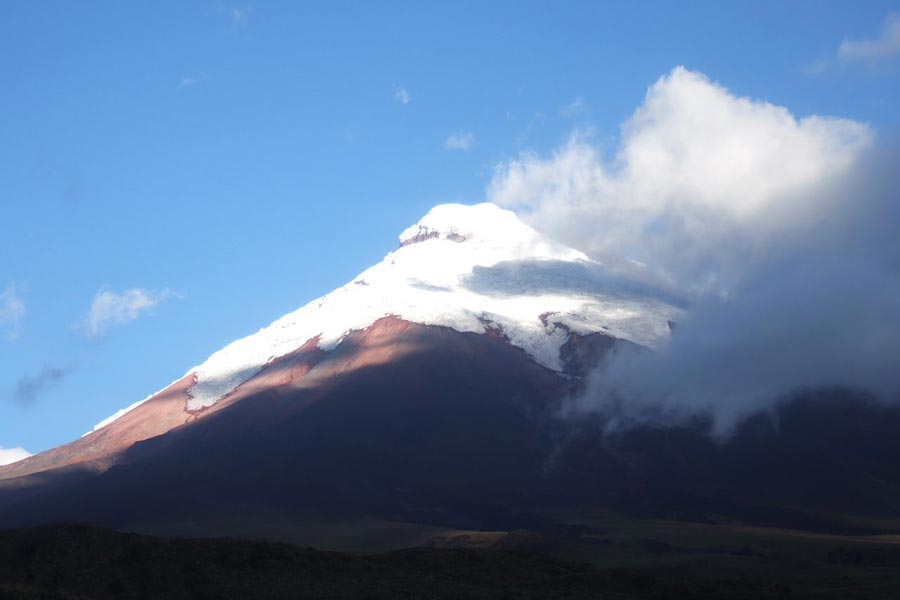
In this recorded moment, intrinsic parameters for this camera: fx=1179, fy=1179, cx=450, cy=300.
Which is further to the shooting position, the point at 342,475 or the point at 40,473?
the point at 40,473

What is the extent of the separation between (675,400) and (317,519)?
73.5m

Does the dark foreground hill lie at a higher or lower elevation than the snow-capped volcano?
lower

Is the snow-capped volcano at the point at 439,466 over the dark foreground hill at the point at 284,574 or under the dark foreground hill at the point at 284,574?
over

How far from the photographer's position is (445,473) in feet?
548

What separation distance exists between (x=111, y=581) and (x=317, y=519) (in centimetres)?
9342

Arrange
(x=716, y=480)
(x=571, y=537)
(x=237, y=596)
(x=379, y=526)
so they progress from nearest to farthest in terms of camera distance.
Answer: (x=237, y=596) → (x=571, y=537) → (x=379, y=526) → (x=716, y=480)

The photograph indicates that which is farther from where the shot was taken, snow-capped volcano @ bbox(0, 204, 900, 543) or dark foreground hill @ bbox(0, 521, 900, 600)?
snow-capped volcano @ bbox(0, 204, 900, 543)

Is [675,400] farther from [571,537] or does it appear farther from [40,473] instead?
[40,473]

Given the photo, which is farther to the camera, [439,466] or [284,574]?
[439,466]

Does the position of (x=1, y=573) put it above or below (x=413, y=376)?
below

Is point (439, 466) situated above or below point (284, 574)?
above

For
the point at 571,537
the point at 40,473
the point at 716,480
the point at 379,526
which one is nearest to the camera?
the point at 571,537

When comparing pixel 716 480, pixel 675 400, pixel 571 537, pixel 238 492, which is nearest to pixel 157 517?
pixel 238 492

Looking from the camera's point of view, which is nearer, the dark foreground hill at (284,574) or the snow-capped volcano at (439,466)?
the dark foreground hill at (284,574)
